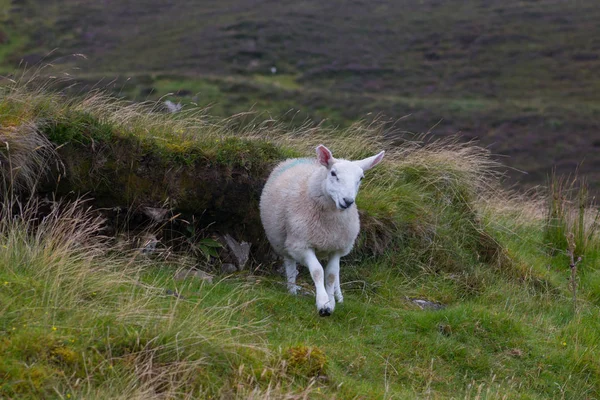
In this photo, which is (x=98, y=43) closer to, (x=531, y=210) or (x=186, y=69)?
(x=186, y=69)

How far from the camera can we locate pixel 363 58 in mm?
71062

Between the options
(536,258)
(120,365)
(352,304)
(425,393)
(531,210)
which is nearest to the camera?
(120,365)

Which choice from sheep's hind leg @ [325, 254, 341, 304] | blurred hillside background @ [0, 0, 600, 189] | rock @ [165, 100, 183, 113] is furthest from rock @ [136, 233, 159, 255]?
blurred hillside background @ [0, 0, 600, 189]

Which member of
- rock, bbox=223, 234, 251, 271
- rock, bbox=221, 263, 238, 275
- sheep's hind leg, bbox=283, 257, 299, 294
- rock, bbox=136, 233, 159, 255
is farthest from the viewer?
rock, bbox=223, 234, 251, 271

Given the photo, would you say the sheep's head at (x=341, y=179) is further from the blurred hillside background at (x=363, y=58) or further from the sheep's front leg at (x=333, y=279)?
the blurred hillside background at (x=363, y=58)

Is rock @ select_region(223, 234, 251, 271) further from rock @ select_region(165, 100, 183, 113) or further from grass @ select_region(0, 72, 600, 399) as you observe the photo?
rock @ select_region(165, 100, 183, 113)

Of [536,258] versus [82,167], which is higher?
[82,167]

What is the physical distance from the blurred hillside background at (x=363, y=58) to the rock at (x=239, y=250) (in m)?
38.0

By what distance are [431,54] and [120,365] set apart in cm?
7021

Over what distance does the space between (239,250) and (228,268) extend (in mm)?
354

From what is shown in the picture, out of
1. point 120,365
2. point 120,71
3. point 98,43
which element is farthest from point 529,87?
point 120,365

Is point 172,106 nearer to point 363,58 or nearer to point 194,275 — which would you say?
point 194,275

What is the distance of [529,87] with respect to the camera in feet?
217

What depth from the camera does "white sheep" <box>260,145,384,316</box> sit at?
8.00 m
